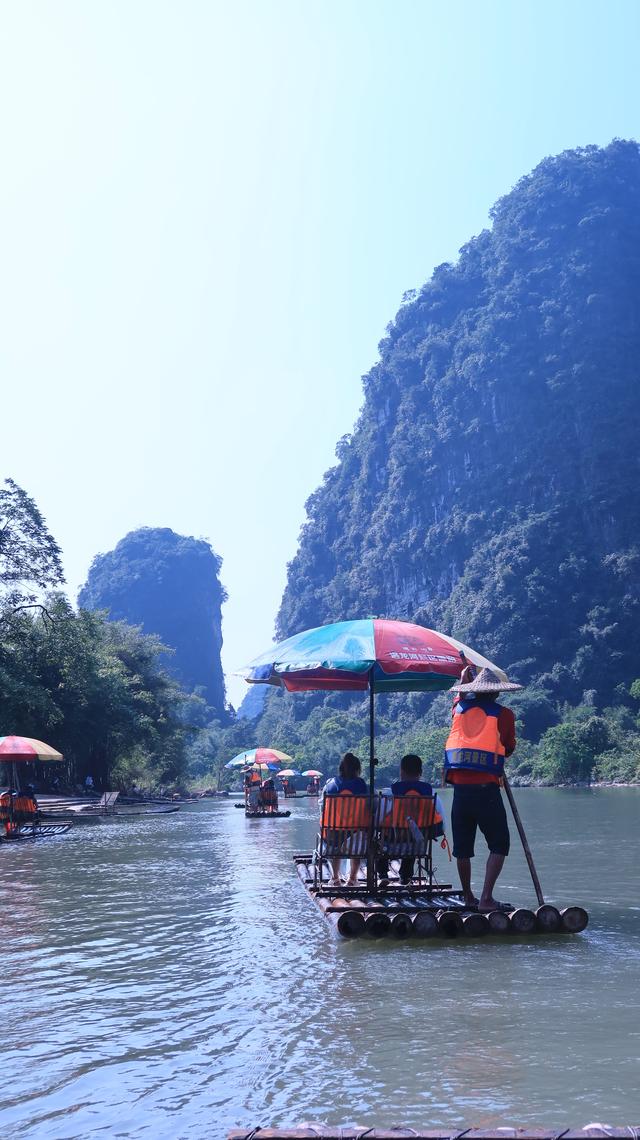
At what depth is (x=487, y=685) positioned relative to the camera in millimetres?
7930

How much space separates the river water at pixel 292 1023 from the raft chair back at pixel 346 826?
0.66 meters

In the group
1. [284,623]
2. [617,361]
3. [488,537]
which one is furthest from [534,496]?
[284,623]

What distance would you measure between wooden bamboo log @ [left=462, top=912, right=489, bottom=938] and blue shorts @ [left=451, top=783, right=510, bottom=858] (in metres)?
0.56

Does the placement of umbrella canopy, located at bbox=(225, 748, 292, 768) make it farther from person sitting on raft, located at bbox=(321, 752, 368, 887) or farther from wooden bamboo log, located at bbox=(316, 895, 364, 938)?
wooden bamboo log, located at bbox=(316, 895, 364, 938)

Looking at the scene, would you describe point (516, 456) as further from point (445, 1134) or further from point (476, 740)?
point (445, 1134)

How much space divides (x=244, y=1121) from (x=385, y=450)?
17619 cm

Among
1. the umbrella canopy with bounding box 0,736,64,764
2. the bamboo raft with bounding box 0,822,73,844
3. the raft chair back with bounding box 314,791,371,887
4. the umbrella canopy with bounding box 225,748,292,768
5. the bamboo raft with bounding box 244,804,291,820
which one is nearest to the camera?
the raft chair back with bounding box 314,791,371,887

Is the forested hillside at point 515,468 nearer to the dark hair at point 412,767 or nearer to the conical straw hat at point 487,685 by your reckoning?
the dark hair at point 412,767

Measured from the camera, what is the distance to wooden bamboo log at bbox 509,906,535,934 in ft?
24.2

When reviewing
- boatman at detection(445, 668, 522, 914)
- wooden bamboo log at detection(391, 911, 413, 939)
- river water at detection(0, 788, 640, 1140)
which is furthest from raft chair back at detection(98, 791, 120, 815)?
wooden bamboo log at detection(391, 911, 413, 939)

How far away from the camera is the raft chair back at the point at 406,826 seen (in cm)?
873

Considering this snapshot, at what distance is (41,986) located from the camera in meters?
6.30

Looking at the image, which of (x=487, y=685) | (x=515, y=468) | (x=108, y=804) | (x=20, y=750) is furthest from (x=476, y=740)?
(x=515, y=468)

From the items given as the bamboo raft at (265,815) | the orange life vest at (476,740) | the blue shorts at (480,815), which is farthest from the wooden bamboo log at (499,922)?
the bamboo raft at (265,815)
